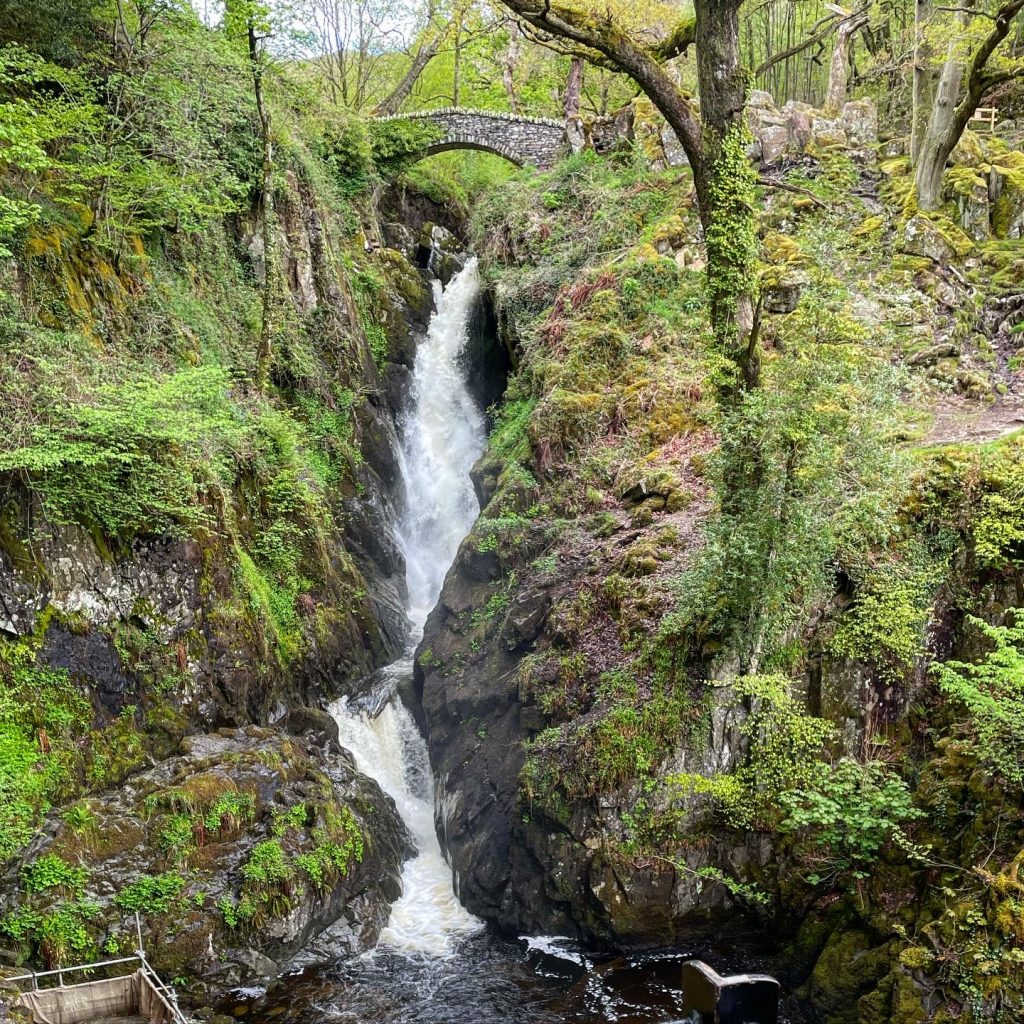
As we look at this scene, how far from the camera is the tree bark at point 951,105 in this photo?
11.9 metres

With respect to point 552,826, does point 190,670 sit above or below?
above

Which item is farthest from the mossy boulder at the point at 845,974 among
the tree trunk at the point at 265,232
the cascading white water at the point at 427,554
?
the tree trunk at the point at 265,232

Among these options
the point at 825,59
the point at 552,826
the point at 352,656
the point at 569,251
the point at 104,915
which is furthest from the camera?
the point at 825,59

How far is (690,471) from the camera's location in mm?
11633

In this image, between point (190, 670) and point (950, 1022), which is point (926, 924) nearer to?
point (950, 1022)

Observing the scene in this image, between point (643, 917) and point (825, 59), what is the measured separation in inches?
1219

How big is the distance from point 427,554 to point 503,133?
13.4 m

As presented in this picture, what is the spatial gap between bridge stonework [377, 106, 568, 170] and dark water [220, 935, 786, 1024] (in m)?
20.4

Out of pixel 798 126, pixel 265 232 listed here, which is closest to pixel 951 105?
pixel 798 126

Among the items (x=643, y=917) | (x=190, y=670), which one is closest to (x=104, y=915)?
(x=190, y=670)

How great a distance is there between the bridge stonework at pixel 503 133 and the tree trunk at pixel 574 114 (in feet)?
2.63

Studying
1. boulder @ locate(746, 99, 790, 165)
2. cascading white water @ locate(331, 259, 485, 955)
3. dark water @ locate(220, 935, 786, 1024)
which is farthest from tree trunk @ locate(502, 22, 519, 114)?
dark water @ locate(220, 935, 786, 1024)

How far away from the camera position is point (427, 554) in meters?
17.5

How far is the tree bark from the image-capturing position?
11.9 meters
